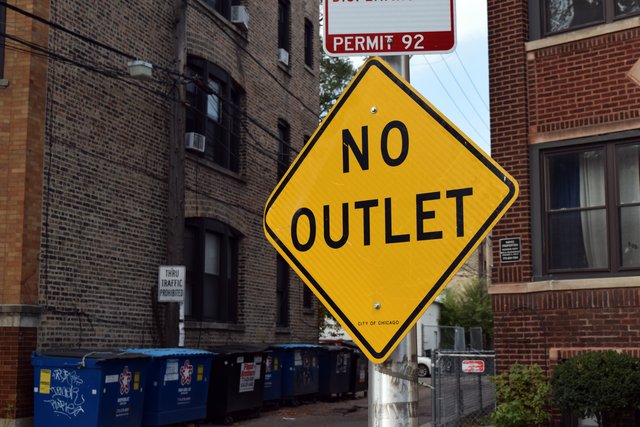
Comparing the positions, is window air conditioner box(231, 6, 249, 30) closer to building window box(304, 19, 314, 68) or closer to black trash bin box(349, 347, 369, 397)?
building window box(304, 19, 314, 68)

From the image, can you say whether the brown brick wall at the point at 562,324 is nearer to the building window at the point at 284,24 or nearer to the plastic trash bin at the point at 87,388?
the plastic trash bin at the point at 87,388

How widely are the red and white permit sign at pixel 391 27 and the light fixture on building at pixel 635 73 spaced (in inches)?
346

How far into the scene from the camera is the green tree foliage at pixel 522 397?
11.5 meters

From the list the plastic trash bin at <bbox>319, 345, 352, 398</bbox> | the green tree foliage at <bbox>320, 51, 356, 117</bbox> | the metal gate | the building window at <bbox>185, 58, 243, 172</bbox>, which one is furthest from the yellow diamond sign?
the green tree foliage at <bbox>320, 51, 356, 117</bbox>

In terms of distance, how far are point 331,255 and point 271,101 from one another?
20.0 m

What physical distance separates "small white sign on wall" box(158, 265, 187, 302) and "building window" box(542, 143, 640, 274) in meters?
6.12

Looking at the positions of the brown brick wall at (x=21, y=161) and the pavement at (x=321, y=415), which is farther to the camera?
the pavement at (x=321, y=415)

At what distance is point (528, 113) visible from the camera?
1248 centimetres

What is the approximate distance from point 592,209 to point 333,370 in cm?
1058

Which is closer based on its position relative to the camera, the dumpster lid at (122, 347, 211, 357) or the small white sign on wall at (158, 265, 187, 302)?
the dumpster lid at (122, 347, 211, 357)

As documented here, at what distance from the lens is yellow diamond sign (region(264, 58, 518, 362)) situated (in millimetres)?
3316

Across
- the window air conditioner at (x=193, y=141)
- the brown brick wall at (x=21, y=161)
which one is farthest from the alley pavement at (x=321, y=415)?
the window air conditioner at (x=193, y=141)

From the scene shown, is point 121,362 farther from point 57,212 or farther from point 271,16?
point 271,16

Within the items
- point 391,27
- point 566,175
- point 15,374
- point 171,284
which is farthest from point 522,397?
point 391,27
